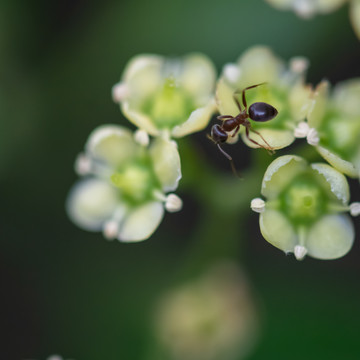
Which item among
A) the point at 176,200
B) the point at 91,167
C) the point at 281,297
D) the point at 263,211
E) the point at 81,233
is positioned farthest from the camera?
the point at 81,233

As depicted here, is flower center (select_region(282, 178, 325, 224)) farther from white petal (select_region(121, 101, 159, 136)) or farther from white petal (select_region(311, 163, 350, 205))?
white petal (select_region(121, 101, 159, 136))

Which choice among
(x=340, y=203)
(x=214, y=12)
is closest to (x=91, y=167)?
(x=340, y=203)

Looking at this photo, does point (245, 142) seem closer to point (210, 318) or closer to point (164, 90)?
point (164, 90)

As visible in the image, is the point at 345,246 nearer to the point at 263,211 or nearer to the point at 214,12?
the point at 263,211

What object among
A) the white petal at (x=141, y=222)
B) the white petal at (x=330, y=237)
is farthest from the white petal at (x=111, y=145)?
the white petal at (x=330, y=237)

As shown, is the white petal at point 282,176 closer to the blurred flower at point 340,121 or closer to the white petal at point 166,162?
the blurred flower at point 340,121

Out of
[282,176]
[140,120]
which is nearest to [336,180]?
[282,176]

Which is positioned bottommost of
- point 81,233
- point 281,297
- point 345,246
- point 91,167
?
point 281,297

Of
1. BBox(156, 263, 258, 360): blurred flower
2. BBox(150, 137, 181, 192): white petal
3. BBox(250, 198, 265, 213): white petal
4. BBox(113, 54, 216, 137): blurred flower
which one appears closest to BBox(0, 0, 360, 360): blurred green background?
BBox(156, 263, 258, 360): blurred flower
